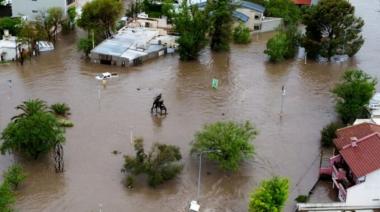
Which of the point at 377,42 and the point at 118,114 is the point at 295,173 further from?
the point at 377,42

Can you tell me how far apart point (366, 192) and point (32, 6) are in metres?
30.2

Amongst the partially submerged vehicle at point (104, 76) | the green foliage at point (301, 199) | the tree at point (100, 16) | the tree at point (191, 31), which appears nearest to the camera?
the green foliage at point (301, 199)

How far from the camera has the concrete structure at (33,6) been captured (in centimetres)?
4319

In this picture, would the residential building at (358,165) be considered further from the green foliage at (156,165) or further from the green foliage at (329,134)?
the green foliage at (156,165)

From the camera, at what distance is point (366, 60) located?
39719 millimetres

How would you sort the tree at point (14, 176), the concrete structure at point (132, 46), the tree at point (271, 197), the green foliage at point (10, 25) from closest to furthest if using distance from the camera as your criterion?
the tree at point (271, 197) < the tree at point (14, 176) < the concrete structure at point (132, 46) < the green foliage at point (10, 25)

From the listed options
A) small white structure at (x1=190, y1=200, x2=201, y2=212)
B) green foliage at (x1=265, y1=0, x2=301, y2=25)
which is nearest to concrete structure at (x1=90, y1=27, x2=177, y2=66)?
green foliage at (x1=265, y1=0, x2=301, y2=25)

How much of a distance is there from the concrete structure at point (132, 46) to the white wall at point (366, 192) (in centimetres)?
1882

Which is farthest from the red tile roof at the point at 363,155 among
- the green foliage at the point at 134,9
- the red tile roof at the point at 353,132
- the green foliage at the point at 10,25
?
the green foliage at the point at 134,9

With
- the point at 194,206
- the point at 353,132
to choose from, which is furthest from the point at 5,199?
the point at 353,132

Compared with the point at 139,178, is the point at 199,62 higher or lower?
higher

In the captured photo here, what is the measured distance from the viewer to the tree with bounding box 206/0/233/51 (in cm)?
3884

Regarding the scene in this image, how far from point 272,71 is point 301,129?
8.80m

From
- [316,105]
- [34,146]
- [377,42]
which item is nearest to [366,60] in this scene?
[377,42]
